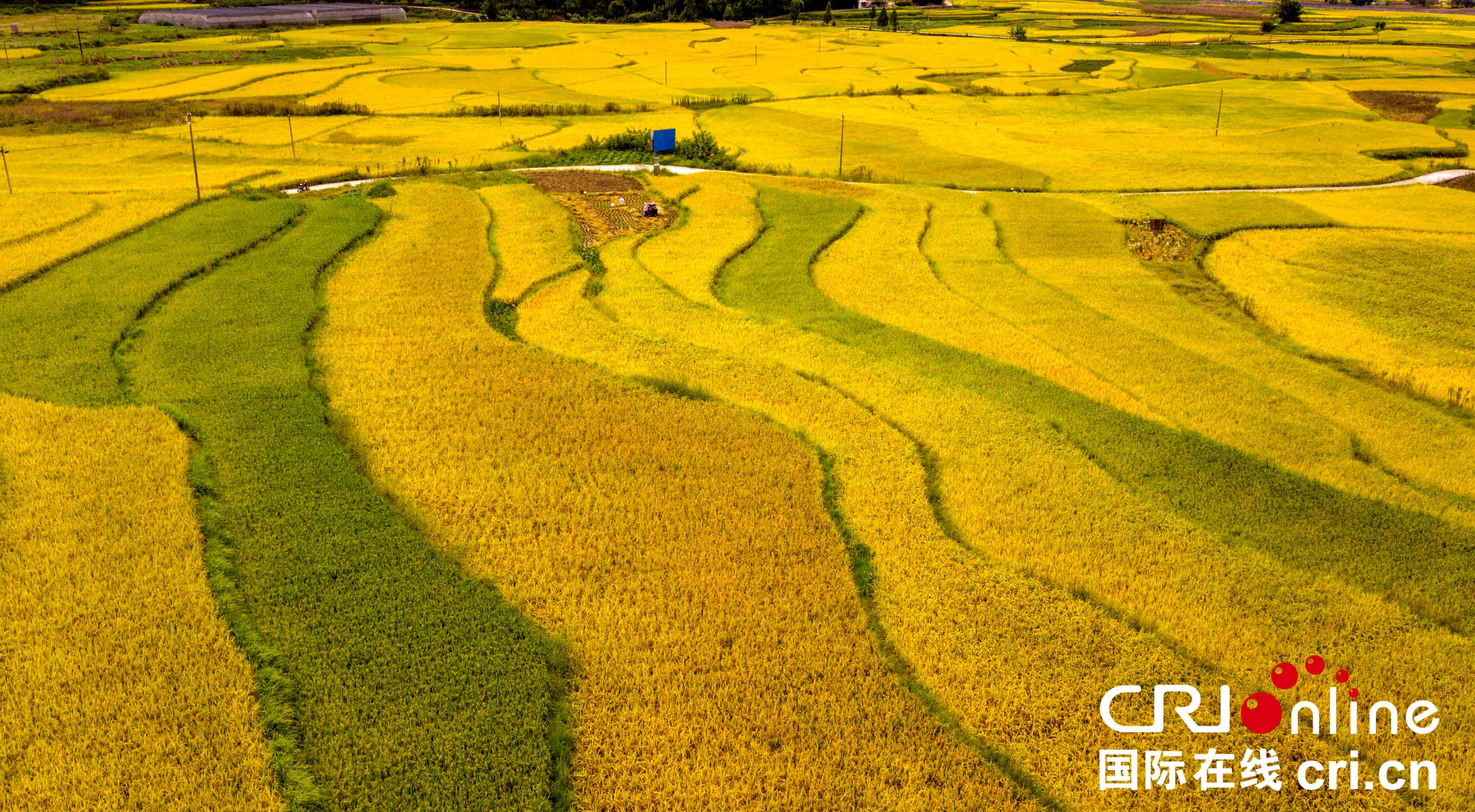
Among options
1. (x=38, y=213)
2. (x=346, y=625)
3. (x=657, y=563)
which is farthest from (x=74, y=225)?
(x=657, y=563)

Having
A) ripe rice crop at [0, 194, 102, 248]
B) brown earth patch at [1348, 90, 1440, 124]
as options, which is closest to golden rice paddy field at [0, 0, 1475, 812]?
ripe rice crop at [0, 194, 102, 248]

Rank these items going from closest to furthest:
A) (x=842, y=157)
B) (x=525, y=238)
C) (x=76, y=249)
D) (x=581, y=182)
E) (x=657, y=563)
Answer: (x=657, y=563) → (x=76, y=249) → (x=525, y=238) → (x=581, y=182) → (x=842, y=157)

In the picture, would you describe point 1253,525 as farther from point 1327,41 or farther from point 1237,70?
point 1327,41

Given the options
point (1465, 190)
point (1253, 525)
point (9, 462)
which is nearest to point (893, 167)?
point (1465, 190)

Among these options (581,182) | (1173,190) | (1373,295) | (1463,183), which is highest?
(581,182)

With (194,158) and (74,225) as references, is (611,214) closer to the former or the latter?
(194,158)

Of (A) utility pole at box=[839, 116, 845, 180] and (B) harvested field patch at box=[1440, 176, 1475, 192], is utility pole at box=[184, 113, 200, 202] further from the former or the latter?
(B) harvested field patch at box=[1440, 176, 1475, 192]
